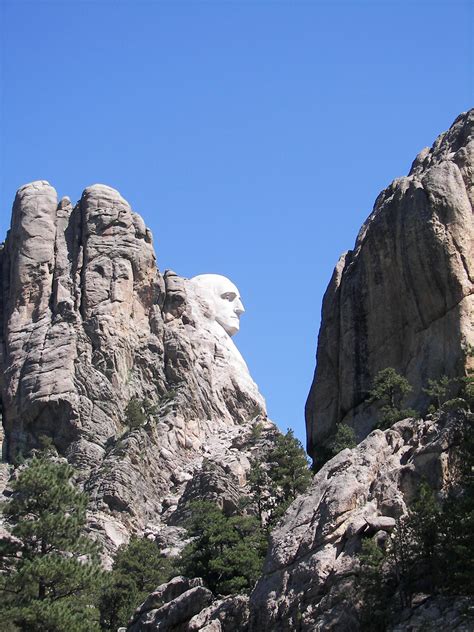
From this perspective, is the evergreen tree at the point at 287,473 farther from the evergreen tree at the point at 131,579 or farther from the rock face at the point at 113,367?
the rock face at the point at 113,367

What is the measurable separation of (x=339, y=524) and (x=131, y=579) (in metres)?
19.7

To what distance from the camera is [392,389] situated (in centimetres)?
6925

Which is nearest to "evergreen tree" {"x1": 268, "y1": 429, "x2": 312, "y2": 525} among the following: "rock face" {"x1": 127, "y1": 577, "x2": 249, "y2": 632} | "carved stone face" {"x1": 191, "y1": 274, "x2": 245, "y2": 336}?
"rock face" {"x1": 127, "y1": 577, "x2": 249, "y2": 632}

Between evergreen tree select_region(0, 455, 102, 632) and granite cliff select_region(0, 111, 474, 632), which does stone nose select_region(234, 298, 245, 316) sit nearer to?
granite cliff select_region(0, 111, 474, 632)

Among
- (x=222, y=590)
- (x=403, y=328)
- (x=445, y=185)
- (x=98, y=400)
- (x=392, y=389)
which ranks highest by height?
(x=98, y=400)

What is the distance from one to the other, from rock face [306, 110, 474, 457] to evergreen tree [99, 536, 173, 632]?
11.3 m

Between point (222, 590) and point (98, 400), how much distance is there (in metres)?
36.2

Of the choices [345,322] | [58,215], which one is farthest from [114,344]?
[345,322]

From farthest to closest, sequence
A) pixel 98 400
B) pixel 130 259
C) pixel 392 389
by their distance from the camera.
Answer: pixel 130 259, pixel 98 400, pixel 392 389

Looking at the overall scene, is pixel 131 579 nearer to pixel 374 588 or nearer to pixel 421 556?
pixel 374 588

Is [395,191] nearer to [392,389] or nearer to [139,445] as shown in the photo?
[392,389]

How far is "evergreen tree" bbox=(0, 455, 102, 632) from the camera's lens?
55.1 metres

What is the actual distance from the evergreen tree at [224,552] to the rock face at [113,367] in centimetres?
1438

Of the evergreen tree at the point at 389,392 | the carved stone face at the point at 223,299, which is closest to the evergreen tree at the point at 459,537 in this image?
the evergreen tree at the point at 389,392
